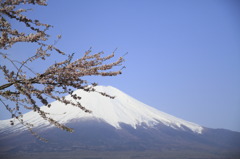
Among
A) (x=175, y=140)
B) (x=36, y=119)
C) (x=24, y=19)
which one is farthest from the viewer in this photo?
(x=36, y=119)

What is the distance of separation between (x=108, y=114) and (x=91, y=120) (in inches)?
657

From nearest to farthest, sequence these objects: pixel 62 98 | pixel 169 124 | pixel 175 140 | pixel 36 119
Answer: pixel 62 98, pixel 175 140, pixel 36 119, pixel 169 124

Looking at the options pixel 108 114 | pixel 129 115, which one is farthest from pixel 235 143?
pixel 108 114

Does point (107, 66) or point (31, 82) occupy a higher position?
point (107, 66)

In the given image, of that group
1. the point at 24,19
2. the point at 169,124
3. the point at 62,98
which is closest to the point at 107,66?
the point at 62,98

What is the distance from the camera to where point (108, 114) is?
189125 mm

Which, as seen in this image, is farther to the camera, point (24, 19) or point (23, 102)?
point (23, 102)

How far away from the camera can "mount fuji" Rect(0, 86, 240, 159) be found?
419 feet

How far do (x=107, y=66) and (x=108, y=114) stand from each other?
187496 millimetres

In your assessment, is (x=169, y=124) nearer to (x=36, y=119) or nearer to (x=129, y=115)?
(x=129, y=115)

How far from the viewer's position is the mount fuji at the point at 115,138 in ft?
419

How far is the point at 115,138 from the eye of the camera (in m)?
154

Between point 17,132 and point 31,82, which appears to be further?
point 17,132

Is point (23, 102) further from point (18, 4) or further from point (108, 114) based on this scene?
point (108, 114)
